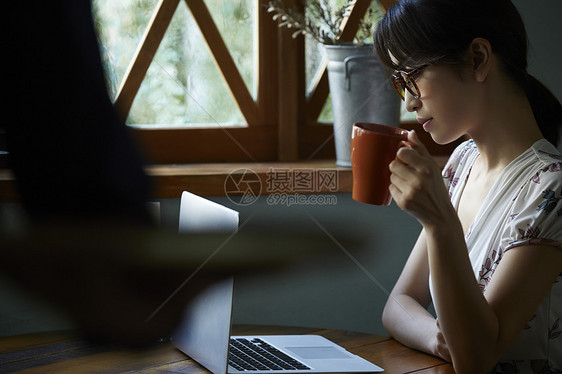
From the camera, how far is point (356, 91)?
1932 millimetres

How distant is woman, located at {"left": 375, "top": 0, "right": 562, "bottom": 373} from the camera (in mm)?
1025

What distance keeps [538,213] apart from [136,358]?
649 mm

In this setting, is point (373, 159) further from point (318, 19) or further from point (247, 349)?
point (318, 19)

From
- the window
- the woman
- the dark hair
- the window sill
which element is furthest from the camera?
the window

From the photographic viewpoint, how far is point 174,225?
0.33m

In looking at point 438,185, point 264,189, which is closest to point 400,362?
point 438,185

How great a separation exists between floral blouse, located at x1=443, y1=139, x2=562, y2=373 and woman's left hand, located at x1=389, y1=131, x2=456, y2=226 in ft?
0.57

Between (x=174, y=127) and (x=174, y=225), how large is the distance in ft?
5.61

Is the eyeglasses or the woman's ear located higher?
the woman's ear

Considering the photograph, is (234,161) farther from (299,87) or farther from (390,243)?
(390,243)

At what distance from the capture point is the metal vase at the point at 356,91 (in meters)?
1.92

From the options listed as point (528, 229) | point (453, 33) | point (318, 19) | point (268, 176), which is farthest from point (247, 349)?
point (318, 19)
